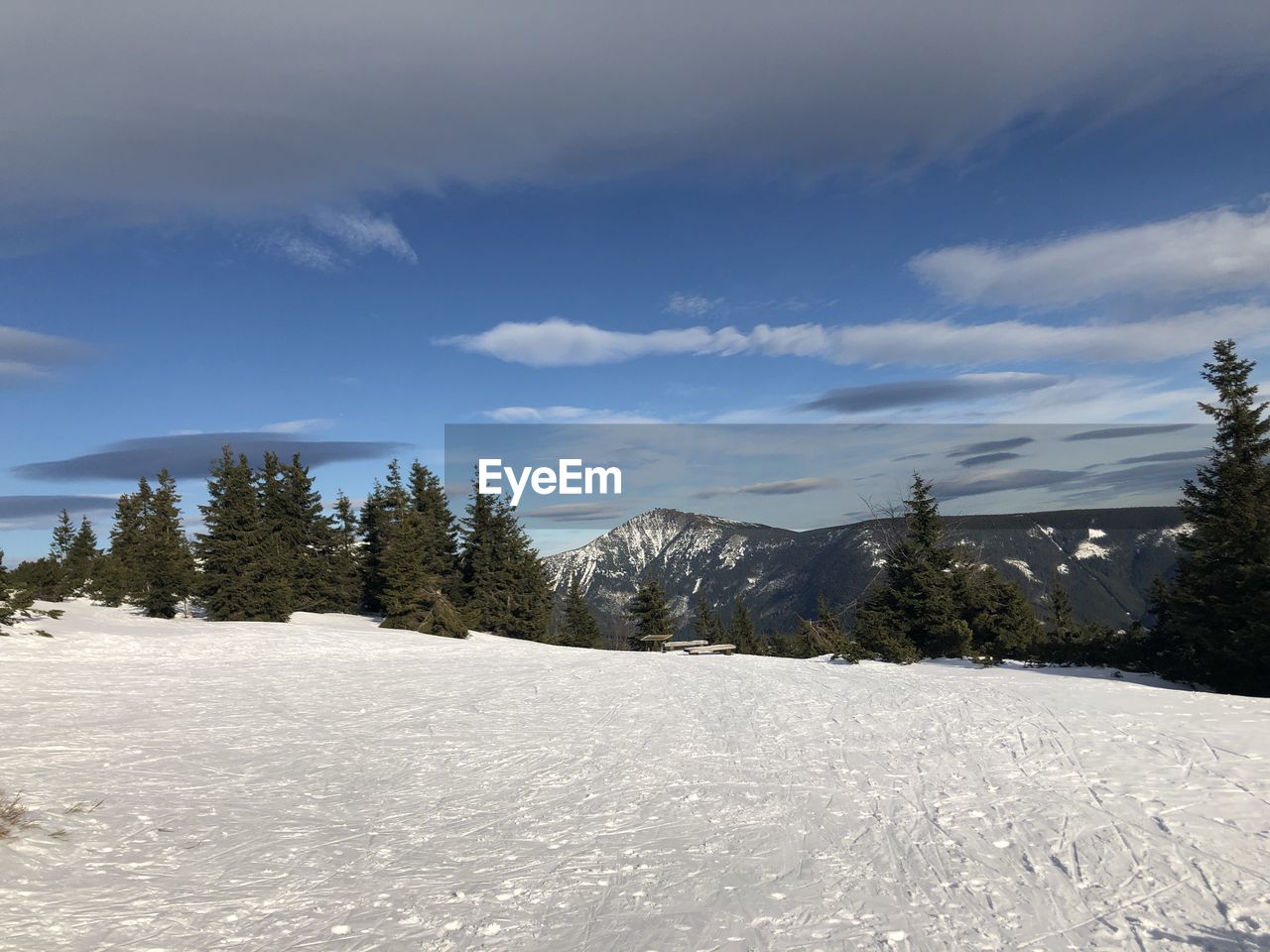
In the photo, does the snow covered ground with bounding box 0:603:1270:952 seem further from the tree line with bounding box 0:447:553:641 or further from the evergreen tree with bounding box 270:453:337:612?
the evergreen tree with bounding box 270:453:337:612

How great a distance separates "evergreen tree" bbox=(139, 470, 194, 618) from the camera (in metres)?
31.6

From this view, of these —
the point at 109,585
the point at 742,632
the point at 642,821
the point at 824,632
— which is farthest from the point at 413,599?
the point at 742,632

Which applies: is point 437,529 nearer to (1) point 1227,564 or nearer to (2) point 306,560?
(2) point 306,560

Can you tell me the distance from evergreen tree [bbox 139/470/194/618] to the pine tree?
105 feet

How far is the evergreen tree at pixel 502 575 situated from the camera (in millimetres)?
47125

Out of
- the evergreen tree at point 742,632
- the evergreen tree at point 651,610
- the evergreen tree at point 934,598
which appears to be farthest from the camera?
the evergreen tree at point 742,632

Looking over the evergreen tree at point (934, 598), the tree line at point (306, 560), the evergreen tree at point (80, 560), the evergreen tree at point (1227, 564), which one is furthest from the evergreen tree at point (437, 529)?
the evergreen tree at point (1227, 564)

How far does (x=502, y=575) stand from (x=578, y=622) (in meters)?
23.1

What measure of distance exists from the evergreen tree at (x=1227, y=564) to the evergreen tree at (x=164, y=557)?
3571 centimetres

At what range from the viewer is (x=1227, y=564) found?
15.7m

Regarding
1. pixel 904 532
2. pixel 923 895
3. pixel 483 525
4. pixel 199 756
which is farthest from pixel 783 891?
pixel 483 525

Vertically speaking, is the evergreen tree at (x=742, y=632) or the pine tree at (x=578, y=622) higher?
the pine tree at (x=578, y=622)

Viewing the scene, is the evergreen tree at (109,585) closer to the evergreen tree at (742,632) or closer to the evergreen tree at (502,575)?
A: the evergreen tree at (502,575)

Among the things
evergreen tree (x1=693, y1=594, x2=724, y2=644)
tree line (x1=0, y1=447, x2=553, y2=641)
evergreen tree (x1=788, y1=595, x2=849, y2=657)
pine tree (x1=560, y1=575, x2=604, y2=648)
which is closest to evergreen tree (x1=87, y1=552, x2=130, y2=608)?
tree line (x1=0, y1=447, x2=553, y2=641)
